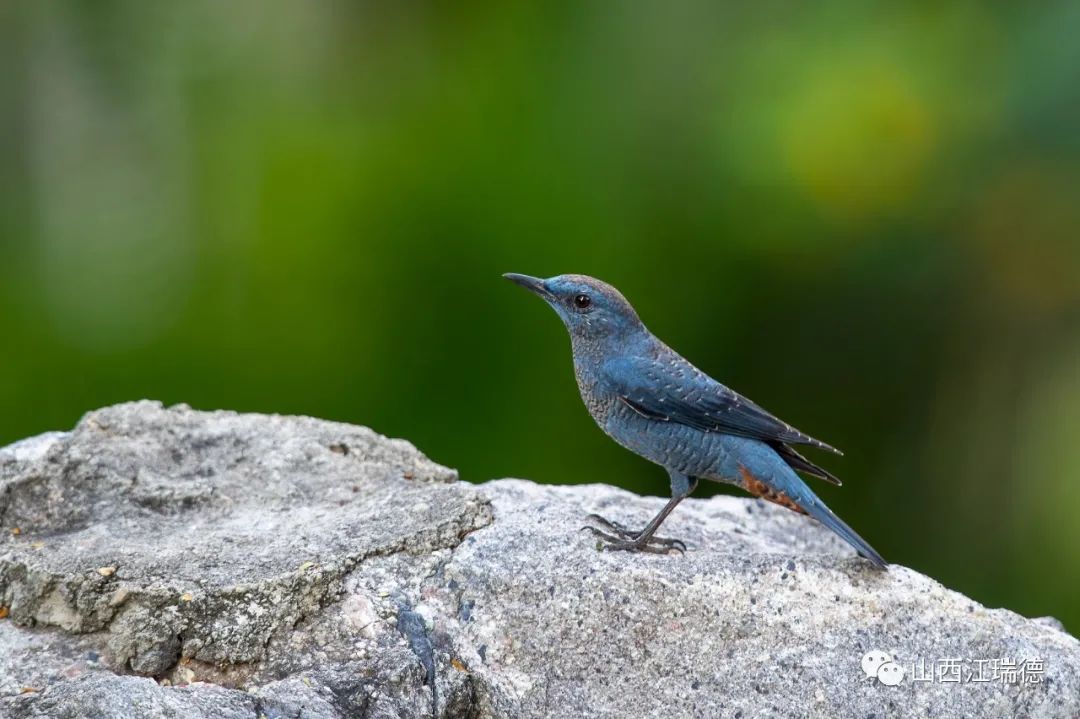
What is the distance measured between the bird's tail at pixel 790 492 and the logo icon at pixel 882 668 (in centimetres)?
33

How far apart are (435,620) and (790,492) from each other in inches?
47.5

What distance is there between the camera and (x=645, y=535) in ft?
13.8

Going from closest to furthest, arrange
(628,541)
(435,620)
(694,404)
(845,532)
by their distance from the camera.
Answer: (435,620) < (845,532) < (628,541) < (694,404)

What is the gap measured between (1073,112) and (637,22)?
7.92ft

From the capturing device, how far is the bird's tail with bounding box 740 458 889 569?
406cm

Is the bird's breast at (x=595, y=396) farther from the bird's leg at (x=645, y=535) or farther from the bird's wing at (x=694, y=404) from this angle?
the bird's leg at (x=645, y=535)

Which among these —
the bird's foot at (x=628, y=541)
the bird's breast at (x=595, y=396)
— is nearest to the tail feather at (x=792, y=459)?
the bird's foot at (x=628, y=541)

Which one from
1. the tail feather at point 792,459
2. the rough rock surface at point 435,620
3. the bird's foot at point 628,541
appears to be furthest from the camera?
the tail feather at point 792,459

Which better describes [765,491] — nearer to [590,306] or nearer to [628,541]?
[628,541]

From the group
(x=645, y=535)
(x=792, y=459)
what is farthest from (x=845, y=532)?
(x=645, y=535)

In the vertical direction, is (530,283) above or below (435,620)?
above

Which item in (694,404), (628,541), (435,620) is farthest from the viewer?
(694,404)

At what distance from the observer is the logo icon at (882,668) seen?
3725mm

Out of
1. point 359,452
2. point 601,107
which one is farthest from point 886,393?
point 359,452
